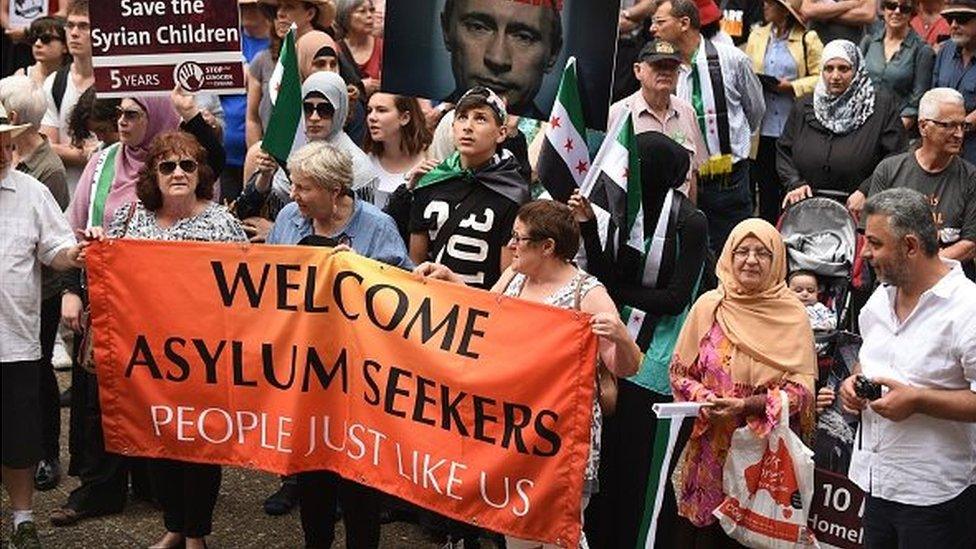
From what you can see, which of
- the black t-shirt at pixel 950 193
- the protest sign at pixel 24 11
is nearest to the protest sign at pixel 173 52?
the black t-shirt at pixel 950 193

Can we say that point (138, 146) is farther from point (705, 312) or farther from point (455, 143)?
point (705, 312)

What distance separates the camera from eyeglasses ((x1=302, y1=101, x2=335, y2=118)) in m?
8.79

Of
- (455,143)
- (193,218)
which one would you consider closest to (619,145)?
(455,143)

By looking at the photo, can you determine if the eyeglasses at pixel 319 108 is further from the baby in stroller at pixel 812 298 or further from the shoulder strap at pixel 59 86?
the shoulder strap at pixel 59 86

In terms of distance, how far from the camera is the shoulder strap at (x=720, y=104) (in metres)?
10.4

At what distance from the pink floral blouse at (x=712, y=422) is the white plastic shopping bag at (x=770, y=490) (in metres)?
0.05

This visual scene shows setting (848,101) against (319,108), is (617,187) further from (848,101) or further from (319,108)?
(848,101)

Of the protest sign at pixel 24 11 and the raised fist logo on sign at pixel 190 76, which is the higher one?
the protest sign at pixel 24 11

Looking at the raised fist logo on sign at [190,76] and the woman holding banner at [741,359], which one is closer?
the woman holding banner at [741,359]

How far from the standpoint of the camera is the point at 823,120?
33.5ft

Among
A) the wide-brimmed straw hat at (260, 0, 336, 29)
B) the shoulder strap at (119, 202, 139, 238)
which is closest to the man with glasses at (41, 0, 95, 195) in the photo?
the wide-brimmed straw hat at (260, 0, 336, 29)

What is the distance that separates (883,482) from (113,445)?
3345 mm

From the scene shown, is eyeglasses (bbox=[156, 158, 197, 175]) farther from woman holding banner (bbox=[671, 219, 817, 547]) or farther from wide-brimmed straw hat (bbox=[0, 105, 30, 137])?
woman holding banner (bbox=[671, 219, 817, 547])

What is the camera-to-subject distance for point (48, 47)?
39.2ft
